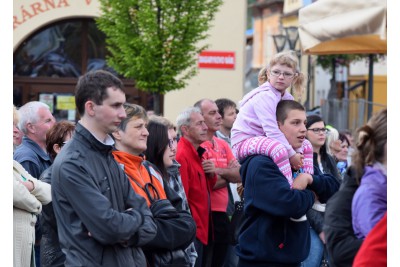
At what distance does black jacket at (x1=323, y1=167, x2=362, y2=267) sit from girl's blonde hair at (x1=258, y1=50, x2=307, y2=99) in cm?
236

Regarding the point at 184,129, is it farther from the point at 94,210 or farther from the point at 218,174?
the point at 94,210

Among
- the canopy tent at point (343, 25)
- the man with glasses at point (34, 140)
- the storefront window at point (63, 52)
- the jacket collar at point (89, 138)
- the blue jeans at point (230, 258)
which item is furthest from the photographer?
the storefront window at point (63, 52)

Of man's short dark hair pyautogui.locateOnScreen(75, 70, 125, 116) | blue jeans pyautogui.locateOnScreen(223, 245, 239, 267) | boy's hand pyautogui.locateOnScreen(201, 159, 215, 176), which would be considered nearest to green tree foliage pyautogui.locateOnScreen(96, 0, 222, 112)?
blue jeans pyautogui.locateOnScreen(223, 245, 239, 267)

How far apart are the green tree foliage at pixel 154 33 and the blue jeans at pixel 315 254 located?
26.5ft

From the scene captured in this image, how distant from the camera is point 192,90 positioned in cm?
2169

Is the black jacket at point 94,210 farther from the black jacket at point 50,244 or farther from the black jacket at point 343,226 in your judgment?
the black jacket at point 50,244

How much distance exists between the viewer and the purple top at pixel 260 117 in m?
6.52

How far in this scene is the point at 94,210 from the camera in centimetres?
517

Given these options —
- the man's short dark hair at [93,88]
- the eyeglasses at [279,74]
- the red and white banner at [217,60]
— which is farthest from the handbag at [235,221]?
the red and white banner at [217,60]

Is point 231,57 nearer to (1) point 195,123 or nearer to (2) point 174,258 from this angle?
(1) point 195,123

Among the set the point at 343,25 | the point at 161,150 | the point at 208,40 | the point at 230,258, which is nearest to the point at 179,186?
the point at 161,150

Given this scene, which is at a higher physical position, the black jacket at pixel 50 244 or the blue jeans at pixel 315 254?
the black jacket at pixel 50 244
